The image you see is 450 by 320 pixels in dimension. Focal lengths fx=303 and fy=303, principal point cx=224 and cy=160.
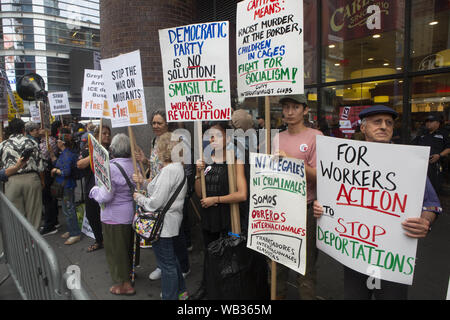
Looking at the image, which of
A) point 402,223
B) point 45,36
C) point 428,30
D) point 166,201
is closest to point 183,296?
point 166,201

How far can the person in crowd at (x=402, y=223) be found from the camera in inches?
77.6

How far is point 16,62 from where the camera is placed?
3966 centimetres

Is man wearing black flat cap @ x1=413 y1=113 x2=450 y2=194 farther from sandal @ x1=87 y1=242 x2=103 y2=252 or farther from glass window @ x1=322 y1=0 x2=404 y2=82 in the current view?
sandal @ x1=87 y1=242 x2=103 y2=252

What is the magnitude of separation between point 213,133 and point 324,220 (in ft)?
4.52

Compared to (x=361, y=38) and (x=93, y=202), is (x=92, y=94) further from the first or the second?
(x=361, y=38)

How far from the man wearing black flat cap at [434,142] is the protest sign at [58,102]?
7798 mm

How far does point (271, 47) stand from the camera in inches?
104

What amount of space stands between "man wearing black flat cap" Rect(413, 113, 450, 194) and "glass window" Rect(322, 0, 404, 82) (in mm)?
Answer: 1220

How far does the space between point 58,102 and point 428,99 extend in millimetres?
8044

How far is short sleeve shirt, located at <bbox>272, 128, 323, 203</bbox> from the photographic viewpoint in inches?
Result: 106

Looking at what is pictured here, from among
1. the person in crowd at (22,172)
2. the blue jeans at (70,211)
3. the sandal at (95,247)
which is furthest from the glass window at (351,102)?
the person in crowd at (22,172)

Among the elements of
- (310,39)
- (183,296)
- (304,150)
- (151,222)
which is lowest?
(183,296)

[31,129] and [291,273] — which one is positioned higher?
[31,129]

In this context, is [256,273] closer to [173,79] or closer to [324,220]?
[324,220]
